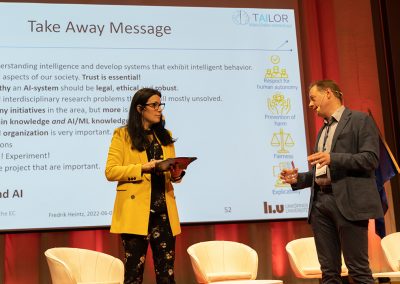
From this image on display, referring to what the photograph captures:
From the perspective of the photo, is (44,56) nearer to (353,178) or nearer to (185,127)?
(185,127)

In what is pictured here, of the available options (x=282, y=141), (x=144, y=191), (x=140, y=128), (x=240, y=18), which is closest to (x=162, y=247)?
(x=144, y=191)

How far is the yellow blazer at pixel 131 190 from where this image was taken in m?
2.76

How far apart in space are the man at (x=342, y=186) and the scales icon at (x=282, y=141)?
1783 millimetres

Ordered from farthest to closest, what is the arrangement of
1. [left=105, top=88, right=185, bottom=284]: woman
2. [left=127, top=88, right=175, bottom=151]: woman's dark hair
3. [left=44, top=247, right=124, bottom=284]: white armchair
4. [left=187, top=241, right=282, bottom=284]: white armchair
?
[left=187, top=241, right=282, bottom=284]: white armchair → [left=44, top=247, right=124, bottom=284]: white armchair → [left=127, top=88, right=175, bottom=151]: woman's dark hair → [left=105, top=88, right=185, bottom=284]: woman

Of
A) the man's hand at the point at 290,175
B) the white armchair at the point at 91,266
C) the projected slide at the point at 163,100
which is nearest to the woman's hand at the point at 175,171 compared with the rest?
the man's hand at the point at 290,175

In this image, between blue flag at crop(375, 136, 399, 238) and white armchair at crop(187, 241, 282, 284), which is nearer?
white armchair at crop(187, 241, 282, 284)

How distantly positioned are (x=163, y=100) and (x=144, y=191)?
195 cm

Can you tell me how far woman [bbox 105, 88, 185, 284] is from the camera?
277 cm

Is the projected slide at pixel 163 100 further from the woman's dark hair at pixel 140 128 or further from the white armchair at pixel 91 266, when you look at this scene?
the woman's dark hair at pixel 140 128

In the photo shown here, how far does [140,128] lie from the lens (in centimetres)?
Result: 297

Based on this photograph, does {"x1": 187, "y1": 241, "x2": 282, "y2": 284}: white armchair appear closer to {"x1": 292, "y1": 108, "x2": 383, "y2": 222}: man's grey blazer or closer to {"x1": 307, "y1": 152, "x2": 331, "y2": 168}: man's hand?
{"x1": 292, "y1": 108, "x2": 383, "y2": 222}: man's grey blazer

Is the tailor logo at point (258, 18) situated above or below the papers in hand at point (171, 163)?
above

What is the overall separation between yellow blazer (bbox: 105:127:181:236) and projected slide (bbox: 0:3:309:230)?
1560mm

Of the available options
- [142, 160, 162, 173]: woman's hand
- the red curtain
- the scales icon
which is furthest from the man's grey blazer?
the red curtain
